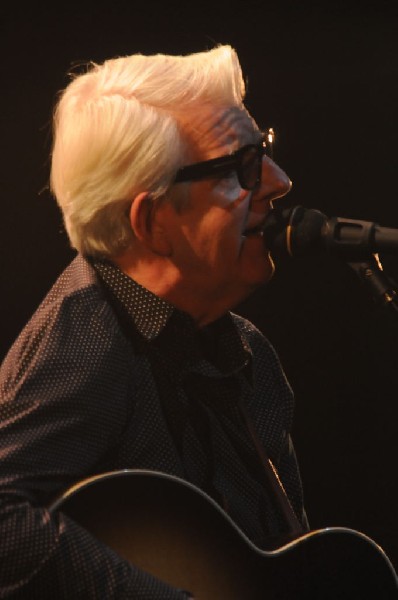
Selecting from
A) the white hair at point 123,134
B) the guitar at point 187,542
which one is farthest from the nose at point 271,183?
the guitar at point 187,542

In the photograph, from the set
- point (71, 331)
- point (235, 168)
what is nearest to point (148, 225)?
point (235, 168)

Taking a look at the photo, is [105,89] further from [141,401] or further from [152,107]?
[141,401]

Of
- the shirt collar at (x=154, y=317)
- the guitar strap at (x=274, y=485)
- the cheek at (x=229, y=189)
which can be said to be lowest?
the guitar strap at (x=274, y=485)

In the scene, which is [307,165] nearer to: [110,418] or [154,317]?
[154,317]

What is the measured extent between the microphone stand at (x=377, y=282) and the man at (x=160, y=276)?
1.30 ft

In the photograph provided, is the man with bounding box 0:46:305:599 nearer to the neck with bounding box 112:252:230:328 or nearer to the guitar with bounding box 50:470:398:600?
the neck with bounding box 112:252:230:328

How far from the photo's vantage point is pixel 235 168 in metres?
1.85

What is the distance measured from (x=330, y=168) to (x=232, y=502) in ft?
5.02

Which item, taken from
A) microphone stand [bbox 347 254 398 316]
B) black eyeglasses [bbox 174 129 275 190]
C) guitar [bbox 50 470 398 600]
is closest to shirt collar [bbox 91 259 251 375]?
black eyeglasses [bbox 174 129 275 190]

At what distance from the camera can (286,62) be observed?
2.93m

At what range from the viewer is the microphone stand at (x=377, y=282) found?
142cm

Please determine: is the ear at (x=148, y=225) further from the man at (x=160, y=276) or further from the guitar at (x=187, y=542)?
the guitar at (x=187, y=542)

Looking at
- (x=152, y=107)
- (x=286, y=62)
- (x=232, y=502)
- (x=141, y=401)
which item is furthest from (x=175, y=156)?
(x=286, y=62)

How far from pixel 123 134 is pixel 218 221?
0.88ft
